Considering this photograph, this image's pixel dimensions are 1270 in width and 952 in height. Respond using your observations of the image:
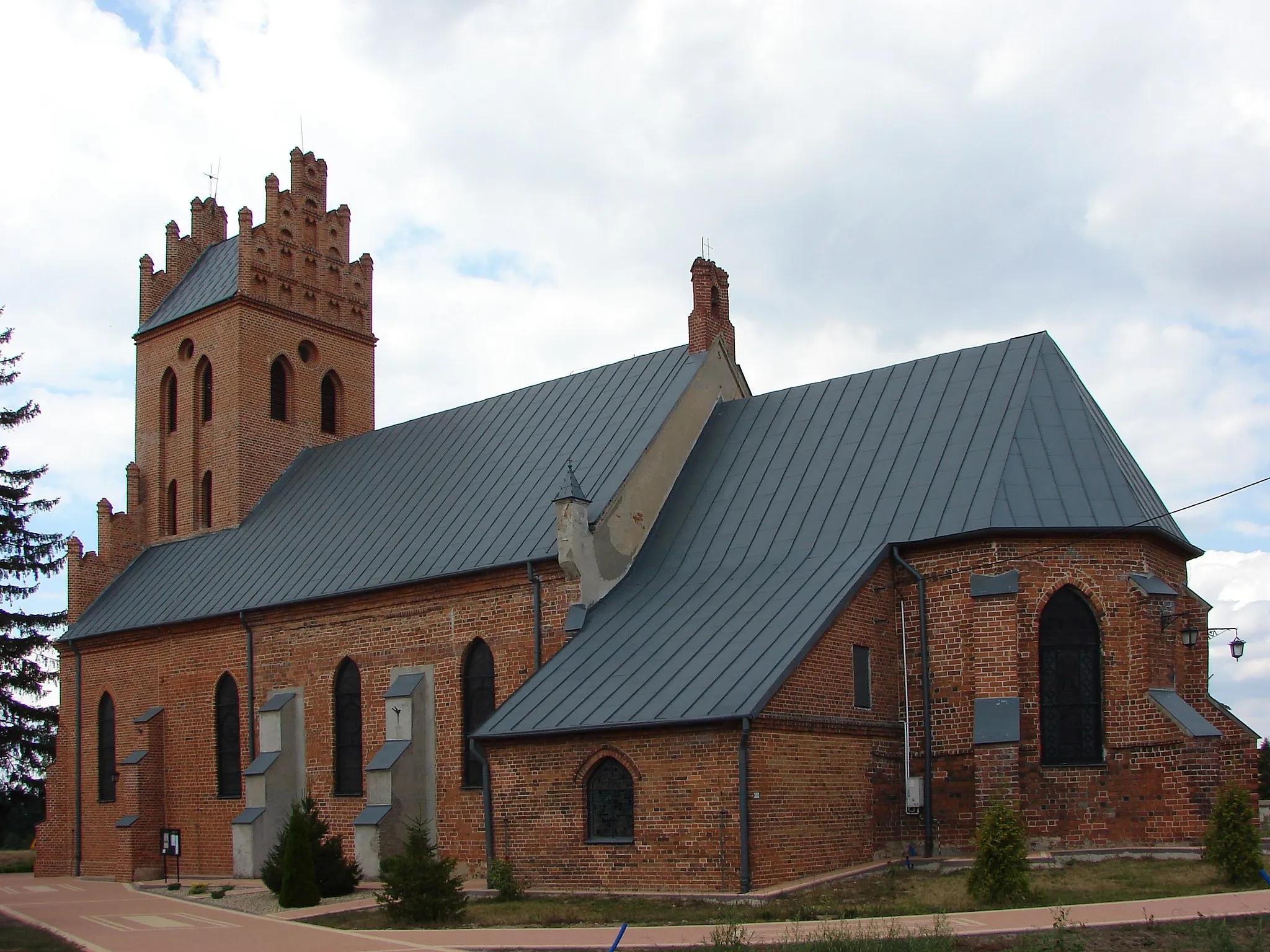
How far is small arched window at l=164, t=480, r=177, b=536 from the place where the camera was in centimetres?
3725

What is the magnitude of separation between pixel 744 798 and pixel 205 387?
23.5 m

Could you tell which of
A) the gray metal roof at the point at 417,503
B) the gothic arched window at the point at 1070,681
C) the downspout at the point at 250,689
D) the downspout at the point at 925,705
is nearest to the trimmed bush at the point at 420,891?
the downspout at the point at 925,705

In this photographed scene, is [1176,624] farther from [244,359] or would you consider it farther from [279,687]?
[244,359]

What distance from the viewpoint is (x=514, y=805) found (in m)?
21.3

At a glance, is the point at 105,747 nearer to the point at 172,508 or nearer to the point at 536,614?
the point at 172,508

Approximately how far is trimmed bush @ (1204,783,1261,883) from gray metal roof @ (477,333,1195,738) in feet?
17.7

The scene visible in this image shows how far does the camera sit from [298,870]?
70.4 feet

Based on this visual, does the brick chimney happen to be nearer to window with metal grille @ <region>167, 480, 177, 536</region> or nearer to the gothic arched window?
the gothic arched window

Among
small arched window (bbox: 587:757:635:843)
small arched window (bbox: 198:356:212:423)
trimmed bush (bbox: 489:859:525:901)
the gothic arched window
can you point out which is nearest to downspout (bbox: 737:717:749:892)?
small arched window (bbox: 587:757:635:843)

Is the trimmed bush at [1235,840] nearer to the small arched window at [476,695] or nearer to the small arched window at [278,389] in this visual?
the small arched window at [476,695]

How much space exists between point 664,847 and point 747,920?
10.6 feet

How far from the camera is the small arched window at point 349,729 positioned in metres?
28.0

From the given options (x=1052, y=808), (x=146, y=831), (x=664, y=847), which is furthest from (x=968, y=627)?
(x=146, y=831)

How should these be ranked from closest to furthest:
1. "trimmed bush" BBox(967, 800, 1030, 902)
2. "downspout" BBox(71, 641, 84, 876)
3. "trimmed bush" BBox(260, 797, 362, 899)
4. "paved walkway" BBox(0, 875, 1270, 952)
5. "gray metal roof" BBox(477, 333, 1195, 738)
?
1. "paved walkway" BBox(0, 875, 1270, 952)
2. "trimmed bush" BBox(967, 800, 1030, 902)
3. "gray metal roof" BBox(477, 333, 1195, 738)
4. "trimmed bush" BBox(260, 797, 362, 899)
5. "downspout" BBox(71, 641, 84, 876)
